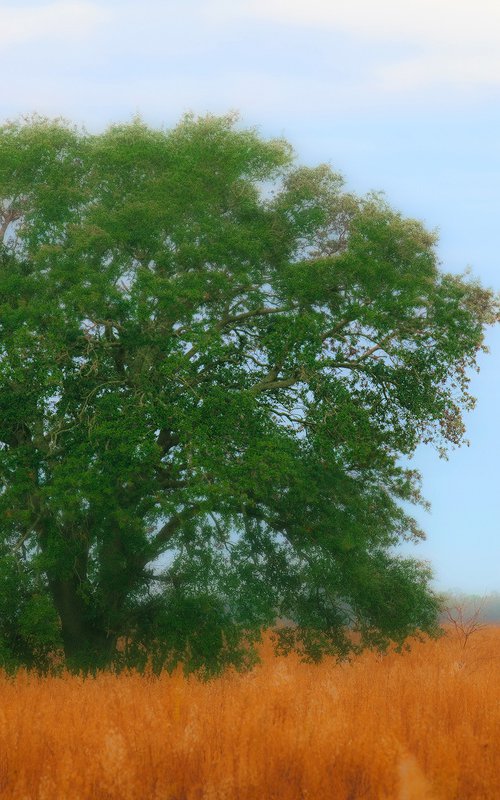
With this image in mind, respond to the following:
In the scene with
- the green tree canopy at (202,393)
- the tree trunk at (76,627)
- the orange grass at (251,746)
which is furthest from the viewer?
the tree trunk at (76,627)

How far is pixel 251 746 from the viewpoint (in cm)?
977

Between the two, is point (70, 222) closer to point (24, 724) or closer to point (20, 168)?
point (20, 168)

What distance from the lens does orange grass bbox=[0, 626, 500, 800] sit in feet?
30.2

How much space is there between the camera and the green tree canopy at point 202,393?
68.2 feet

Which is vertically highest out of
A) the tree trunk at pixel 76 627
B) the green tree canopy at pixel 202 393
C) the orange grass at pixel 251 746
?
the green tree canopy at pixel 202 393

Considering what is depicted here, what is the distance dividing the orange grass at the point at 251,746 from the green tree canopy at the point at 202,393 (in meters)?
8.08

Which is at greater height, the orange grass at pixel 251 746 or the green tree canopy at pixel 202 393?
the green tree canopy at pixel 202 393

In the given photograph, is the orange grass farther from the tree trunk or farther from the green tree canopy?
the tree trunk

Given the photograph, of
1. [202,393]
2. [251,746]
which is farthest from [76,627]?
[251,746]

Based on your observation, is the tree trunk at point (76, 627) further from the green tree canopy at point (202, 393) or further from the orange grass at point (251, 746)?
the orange grass at point (251, 746)

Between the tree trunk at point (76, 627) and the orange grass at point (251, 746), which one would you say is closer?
the orange grass at point (251, 746)

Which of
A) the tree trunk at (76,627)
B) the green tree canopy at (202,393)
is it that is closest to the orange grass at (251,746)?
the green tree canopy at (202,393)

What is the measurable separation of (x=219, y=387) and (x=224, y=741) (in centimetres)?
1161

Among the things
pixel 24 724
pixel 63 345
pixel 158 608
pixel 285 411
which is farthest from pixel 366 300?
pixel 24 724
